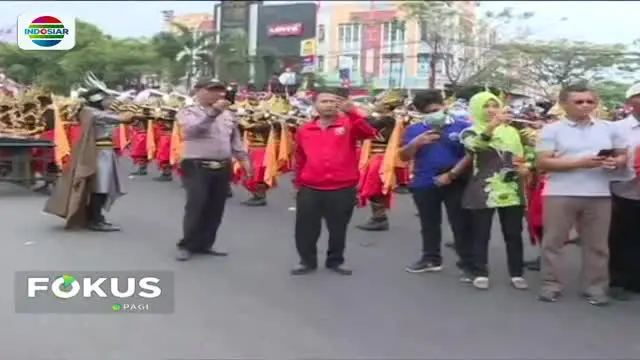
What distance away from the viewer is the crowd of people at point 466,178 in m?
6.14

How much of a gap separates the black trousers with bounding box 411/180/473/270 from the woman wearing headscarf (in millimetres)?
263

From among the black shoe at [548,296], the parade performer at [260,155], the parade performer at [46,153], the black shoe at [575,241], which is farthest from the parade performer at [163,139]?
the black shoe at [548,296]

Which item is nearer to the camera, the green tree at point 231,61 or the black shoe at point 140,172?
the black shoe at point 140,172

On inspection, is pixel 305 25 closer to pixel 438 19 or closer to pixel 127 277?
pixel 438 19

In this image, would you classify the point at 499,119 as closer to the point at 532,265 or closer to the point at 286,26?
the point at 532,265

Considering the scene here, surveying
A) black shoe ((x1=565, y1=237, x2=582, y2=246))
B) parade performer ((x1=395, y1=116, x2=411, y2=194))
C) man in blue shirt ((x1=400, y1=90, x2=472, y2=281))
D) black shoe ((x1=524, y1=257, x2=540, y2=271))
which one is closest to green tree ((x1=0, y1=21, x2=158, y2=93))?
parade performer ((x1=395, y1=116, x2=411, y2=194))

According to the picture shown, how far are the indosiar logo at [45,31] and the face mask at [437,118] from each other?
3043mm

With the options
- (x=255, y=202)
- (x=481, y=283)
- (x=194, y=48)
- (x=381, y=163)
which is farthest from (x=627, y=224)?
(x=194, y=48)

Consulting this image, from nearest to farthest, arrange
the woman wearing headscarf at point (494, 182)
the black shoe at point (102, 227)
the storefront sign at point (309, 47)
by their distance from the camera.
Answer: the woman wearing headscarf at point (494, 182) → the black shoe at point (102, 227) → the storefront sign at point (309, 47)

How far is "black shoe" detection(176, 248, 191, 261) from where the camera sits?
25.2ft

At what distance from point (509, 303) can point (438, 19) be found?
26.1m

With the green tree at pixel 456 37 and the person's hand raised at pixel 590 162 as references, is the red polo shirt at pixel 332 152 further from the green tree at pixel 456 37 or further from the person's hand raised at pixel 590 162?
the green tree at pixel 456 37

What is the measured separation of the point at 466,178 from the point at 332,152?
40.1 inches

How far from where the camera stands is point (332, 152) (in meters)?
7.01
